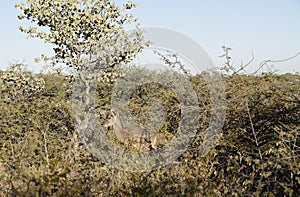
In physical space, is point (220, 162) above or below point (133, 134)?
below

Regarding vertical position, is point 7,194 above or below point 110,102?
below

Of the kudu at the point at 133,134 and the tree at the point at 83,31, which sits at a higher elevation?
the tree at the point at 83,31

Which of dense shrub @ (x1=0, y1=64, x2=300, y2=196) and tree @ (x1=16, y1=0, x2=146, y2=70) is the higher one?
tree @ (x1=16, y1=0, x2=146, y2=70)

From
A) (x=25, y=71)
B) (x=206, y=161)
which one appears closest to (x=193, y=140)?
(x=206, y=161)

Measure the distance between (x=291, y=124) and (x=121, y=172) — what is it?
6.87 ft

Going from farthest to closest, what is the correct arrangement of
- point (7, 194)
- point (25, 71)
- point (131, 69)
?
point (25, 71) < point (131, 69) < point (7, 194)

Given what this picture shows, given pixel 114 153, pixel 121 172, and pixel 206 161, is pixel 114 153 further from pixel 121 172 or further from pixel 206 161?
pixel 206 161

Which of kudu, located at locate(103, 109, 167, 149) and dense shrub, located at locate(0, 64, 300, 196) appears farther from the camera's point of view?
kudu, located at locate(103, 109, 167, 149)

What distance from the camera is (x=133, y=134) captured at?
22.0ft

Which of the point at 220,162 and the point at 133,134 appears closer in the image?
the point at 220,162

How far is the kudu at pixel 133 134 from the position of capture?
602cm

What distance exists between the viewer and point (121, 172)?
479cm

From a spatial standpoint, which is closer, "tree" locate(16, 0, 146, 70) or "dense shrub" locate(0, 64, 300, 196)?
"dense shrub" locate(0, 64, 300, 196)

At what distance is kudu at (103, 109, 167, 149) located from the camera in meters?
6.02
